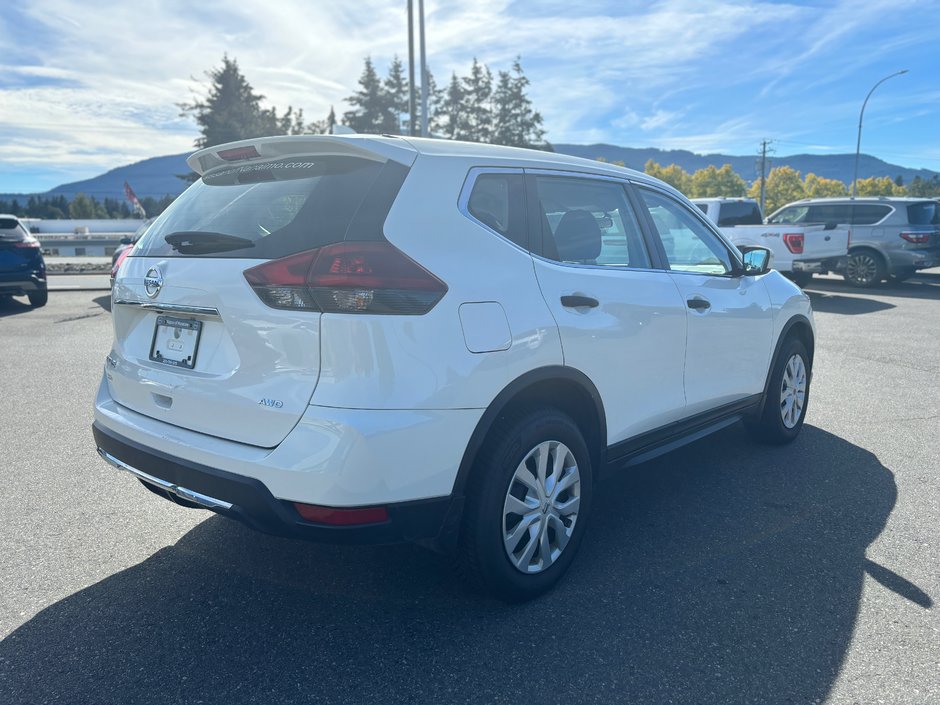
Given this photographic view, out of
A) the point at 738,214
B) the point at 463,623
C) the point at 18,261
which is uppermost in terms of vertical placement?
the point at 738,214

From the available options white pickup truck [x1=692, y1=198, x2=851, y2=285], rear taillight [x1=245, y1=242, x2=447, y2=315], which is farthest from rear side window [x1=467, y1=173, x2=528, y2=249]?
white pickup truck [x1=692, y1=198, x2=851, y2=285]

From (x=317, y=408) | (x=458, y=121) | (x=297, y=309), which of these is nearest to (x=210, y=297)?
(x=297, y=309)

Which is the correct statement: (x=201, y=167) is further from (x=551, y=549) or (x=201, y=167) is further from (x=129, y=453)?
(x=551, y=549)

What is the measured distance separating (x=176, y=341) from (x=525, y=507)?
151 cm

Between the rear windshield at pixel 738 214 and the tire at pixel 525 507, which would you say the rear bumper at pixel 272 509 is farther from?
the rear windshield at pixel 738 214

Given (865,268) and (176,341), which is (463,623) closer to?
(176,341)

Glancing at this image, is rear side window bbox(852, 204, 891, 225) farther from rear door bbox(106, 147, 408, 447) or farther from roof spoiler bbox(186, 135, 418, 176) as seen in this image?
rear door bbox(106, 147, 408, 447)

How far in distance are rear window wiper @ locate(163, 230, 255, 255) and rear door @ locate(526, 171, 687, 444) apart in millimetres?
1149

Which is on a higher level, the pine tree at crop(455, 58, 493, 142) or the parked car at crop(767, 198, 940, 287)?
the pine tree at crop(455, 58, 493, 142)

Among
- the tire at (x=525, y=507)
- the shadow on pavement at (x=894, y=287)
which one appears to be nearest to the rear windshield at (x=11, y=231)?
the tire at (x=525, y=507)

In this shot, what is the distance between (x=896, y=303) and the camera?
13484 millimetres

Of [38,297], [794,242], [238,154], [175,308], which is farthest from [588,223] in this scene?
[794,242]

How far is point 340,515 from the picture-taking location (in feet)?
7.77

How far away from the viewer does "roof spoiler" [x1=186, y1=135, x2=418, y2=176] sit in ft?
8.56
